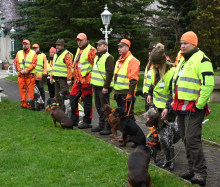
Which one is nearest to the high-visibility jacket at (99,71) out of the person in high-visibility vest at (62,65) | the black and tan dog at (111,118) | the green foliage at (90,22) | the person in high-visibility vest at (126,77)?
the person in high-visibility vest at (126,77)

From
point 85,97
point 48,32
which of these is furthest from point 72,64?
point 48,32

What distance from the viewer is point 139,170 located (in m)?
5.29

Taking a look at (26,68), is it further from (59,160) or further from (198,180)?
(198,180)

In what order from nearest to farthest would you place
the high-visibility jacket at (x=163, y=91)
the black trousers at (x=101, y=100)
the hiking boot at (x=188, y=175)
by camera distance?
the hiking boot at (x=188, y=175) < the high-visibility jacket at (x=163, y=91) < the black trousers at (x=101, y=100)

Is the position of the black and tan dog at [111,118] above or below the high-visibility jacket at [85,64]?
below

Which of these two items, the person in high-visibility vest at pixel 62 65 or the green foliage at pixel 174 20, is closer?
the person in high-visibility vest at pixel 62 65

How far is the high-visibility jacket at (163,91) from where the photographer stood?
6734 mm

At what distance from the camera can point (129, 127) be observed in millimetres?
7523

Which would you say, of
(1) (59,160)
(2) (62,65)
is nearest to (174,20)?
(2) (62,65)

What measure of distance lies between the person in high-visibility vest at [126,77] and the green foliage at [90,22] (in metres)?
13.5

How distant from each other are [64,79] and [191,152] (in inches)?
253

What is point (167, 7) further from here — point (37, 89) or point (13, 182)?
point (13, 182)

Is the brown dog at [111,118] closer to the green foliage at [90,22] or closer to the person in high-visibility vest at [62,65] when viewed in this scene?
the person in high-visibility vest at [62,65]

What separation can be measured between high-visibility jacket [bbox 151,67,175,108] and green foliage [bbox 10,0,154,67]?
15.6 m
